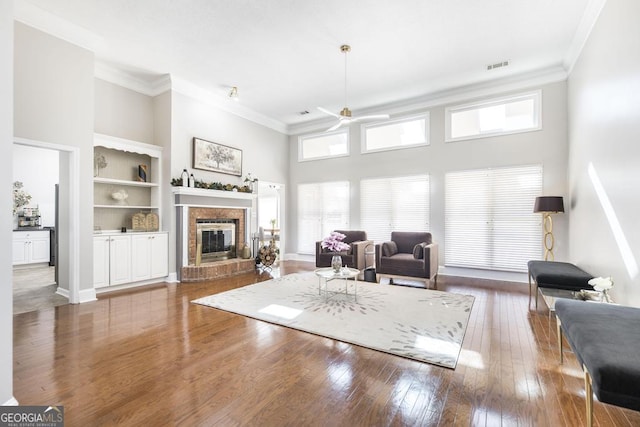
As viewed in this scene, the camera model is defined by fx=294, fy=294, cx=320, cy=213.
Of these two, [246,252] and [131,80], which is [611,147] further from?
[131,80]

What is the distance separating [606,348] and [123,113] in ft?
22.2

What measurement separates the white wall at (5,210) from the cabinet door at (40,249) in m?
7.05

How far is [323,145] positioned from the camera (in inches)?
307

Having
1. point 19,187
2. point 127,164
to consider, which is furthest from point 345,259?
point 19,187

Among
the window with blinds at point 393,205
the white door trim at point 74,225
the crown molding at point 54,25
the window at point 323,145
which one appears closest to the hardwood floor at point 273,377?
the white door trim at point 74,225

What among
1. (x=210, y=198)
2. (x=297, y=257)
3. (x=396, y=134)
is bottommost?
(x=297, y=257)

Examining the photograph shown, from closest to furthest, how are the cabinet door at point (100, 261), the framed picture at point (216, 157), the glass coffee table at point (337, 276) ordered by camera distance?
the glass coffee table at point (337, 276) → the cabinet door at point (100, 261) → the framed picture at point (216, 157)

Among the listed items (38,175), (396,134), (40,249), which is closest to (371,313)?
(396,134)

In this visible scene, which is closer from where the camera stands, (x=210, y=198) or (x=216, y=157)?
(x=210, y=198)

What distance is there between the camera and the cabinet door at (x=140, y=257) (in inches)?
193

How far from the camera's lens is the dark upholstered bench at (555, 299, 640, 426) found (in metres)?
1.23

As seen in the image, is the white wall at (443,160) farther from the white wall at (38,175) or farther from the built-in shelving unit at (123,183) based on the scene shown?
the white wall at (38,175)

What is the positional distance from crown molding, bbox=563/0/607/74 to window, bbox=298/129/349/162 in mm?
4261

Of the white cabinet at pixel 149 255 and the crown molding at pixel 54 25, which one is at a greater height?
the crown molding at pixel 54 25
